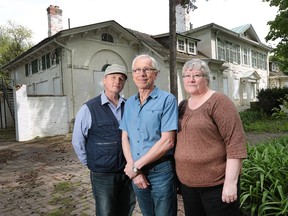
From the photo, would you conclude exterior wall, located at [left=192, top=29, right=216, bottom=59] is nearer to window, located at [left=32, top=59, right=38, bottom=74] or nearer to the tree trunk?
the tree trunk

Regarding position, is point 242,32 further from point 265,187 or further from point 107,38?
Answer: point 265,187

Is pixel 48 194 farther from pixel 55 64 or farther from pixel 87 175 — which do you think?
pixel 55 64

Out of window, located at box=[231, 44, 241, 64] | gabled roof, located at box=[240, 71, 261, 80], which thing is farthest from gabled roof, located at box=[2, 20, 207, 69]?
gabled roof, located at box=[240, 71, 261, 80]

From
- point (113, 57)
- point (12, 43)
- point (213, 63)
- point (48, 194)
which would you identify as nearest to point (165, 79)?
point (113, 57)

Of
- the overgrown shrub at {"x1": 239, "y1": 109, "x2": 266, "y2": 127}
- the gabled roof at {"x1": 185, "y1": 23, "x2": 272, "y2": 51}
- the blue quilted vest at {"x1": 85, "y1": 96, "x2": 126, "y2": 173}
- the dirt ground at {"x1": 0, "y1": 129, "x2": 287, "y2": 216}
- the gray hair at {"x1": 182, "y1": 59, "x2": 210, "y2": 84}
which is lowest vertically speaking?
the dirt ground at {"x1": 0, "y1": 129, "x2": 287, "y2": 216}

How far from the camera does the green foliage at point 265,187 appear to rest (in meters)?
3.18

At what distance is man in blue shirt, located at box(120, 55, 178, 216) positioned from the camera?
2.29 meters

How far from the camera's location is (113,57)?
16781 millimetres

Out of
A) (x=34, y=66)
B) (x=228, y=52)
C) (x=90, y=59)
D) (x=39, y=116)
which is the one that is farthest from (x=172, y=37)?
(x=228, y=52)

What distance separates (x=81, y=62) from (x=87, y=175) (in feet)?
32.2

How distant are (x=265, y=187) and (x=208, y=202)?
5.61 feet

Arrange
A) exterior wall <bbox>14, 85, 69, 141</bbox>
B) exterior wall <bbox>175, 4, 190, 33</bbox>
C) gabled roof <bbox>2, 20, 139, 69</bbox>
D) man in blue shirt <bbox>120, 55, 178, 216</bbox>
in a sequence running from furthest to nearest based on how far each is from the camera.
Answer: exterior wall <bbox>175, 4, 190, 33</bbox> < gabled roof <bbox>2, 20, 139, 69</bbox> < exterior wall <bbox>14, 85, 69, 141</bbox> < man in blue shirt <bbox>120, 55, 178, 216</bbox>

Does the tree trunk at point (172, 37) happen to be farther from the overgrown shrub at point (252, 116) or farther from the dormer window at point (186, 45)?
the dormer window at point (186, 45)

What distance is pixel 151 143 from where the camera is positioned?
7.63 feet
